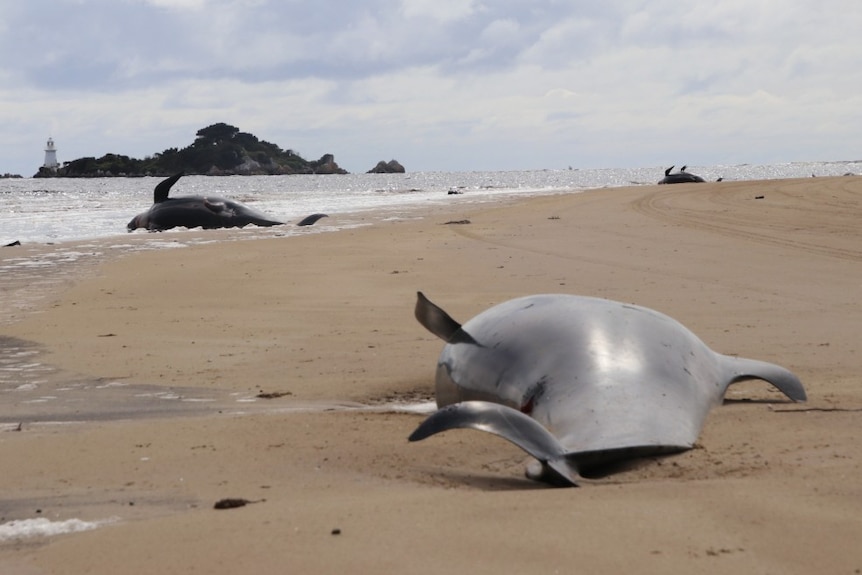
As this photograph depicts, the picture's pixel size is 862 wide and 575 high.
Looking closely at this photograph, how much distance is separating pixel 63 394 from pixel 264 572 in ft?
11.2

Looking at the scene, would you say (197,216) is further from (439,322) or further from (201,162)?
(201,162)

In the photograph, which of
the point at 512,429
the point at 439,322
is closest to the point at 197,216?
the point at 439,322

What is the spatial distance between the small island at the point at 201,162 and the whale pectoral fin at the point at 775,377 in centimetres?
13124

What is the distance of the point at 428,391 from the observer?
5.61 m

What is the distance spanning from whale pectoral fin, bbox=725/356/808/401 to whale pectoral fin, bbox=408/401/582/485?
1.63 metres

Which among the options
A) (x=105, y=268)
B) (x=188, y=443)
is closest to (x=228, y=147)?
(x=105, y=268)

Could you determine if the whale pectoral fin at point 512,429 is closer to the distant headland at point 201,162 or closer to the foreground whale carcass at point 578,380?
the foreground whale carcass at point 578,380

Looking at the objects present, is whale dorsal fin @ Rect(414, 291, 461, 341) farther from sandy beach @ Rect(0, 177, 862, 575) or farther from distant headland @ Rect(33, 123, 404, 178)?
distant headland @ Rect(33, 123, 404, 178)

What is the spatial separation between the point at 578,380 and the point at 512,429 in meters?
0.73

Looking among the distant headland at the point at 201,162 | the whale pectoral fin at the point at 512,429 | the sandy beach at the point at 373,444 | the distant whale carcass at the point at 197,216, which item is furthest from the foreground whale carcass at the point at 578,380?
the distant headland at the point at 201,162

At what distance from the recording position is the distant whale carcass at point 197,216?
2148 centimetres

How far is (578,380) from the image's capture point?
4.09 meters

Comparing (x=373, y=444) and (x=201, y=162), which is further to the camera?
(x=201, y=162)

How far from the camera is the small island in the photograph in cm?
13300
